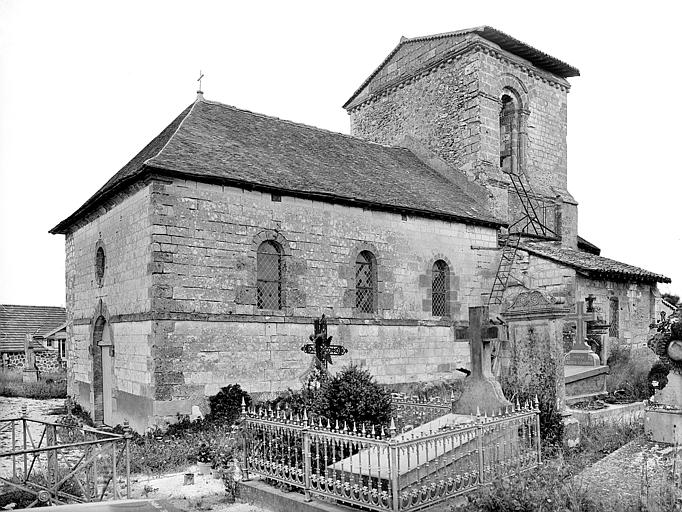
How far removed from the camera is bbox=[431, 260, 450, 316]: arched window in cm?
1773

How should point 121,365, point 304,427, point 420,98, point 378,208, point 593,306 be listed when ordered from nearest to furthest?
point 304,427 → point 121,365 → point 378,208 → point 593,306 → point 420,98

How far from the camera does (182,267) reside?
12.8m

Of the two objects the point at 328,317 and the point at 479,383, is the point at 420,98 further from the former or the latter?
the point at 479,383

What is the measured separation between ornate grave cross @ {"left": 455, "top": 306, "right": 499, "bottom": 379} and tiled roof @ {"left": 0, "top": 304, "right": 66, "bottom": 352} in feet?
82.7

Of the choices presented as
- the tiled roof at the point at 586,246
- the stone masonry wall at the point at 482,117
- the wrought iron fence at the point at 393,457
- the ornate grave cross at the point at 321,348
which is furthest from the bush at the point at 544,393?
the tiled roof at the point at 586,246

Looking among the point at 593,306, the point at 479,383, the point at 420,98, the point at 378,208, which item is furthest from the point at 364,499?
the point at 420,98

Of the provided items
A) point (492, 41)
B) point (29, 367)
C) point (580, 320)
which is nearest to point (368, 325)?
point (580, 320)

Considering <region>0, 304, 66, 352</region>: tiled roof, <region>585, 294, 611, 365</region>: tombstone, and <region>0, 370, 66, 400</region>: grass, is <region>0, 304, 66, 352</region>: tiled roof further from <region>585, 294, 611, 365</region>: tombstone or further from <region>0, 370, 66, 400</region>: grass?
<region>585, 294, 611, 365</region>: tombstone

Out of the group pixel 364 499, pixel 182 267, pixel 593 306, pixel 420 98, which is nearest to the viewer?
pixel 364 499

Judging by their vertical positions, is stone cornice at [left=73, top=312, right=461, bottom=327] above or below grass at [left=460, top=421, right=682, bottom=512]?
above

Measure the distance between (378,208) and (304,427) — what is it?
9.64 m

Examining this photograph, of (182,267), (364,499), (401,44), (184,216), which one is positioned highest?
(401,44)

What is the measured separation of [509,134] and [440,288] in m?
8.32

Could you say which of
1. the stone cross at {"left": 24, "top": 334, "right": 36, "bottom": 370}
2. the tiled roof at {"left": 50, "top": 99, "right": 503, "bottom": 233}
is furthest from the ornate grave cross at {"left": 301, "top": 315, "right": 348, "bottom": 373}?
the stone cross at {"left": 24, "top": 334, "right": 36, "bottom": 370}
